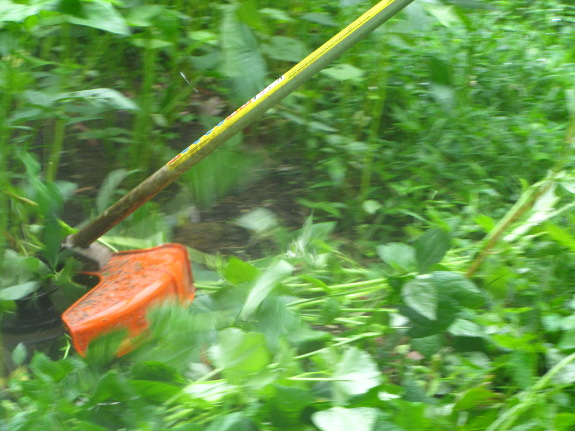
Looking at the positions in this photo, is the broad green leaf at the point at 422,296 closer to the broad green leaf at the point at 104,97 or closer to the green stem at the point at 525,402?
the green stem at the point at 525,402

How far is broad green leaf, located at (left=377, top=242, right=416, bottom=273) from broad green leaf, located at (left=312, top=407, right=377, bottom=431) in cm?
30

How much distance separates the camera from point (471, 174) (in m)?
1.67

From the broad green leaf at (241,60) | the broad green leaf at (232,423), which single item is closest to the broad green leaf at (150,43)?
the broad green leaf at (241,60)

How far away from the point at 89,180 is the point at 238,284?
74cm

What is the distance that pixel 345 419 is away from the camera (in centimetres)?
85

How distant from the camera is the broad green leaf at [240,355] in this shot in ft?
2.96

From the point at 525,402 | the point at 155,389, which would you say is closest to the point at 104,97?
the point at 155,389

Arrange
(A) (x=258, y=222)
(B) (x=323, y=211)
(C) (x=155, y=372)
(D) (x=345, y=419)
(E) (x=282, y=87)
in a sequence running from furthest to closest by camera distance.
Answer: (B) (x=323, y=211), (A) (x=258, y=222), (E) (x=282, y=87), (C) (x=155, y=372), (D) (x=345, y=419)

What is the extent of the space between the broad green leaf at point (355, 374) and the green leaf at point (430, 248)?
199 mm

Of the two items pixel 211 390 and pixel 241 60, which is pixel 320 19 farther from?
pixel 211 390

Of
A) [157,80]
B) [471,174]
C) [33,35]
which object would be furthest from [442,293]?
[157,80]

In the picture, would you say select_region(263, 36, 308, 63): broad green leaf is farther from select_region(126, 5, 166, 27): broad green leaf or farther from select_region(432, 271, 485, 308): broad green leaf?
select_region(432, 271, 485, 308): broad green leaf

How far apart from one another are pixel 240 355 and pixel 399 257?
343mm

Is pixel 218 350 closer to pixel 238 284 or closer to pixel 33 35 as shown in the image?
pixel 238 284
